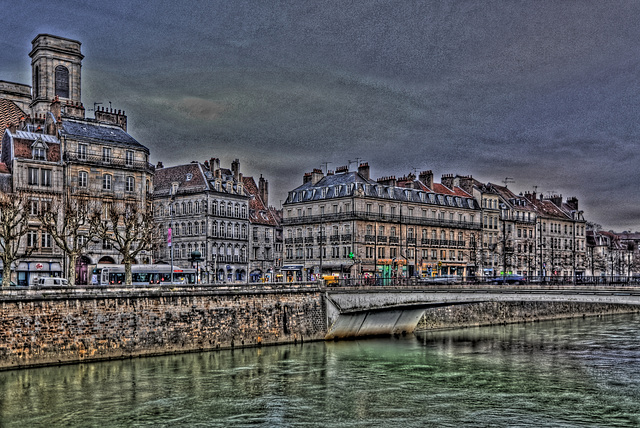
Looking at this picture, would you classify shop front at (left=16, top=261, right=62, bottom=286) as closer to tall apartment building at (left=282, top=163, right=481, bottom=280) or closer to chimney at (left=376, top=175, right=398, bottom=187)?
tall apartment building at (left=282, top=163, right=481, bottom=280)

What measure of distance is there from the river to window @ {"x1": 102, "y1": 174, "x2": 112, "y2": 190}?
79.4 feet

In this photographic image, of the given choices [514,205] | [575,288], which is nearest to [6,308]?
[575,288]

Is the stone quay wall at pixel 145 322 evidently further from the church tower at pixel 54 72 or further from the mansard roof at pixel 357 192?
the church tower at pixel 54 72

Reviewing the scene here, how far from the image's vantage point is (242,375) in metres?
40.8

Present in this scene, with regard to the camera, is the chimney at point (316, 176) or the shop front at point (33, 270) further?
the chimney at point (316, 176)

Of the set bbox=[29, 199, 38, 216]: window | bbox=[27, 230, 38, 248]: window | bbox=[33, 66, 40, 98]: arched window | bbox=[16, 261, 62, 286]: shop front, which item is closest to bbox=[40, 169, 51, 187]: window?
bbox=[29, 199, 38, 216]: window

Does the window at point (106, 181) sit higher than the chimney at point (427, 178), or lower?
lower

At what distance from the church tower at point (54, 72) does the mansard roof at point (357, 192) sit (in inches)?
1192

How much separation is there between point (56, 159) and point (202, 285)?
22.1 m

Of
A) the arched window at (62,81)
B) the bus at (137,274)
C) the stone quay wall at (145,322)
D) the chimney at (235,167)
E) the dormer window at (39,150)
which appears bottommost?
the stone quay wall at (145,322)

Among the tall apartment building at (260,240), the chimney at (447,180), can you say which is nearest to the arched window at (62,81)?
the tall apartment building at (260,240)

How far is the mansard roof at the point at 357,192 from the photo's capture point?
289 ft

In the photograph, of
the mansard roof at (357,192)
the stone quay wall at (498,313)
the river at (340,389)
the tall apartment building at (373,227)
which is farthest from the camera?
the mansard roof at (357,192)

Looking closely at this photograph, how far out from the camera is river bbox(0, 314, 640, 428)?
3095 cm
